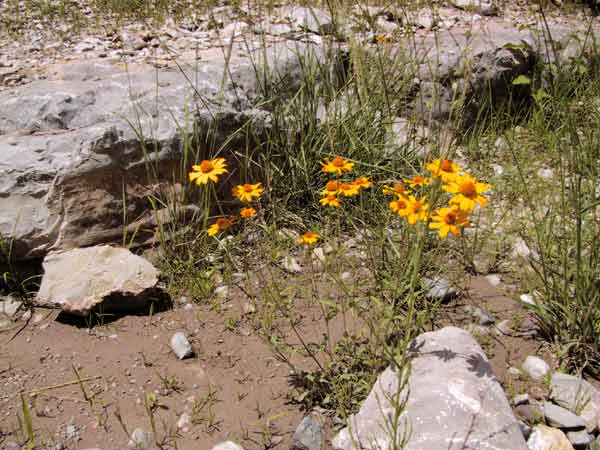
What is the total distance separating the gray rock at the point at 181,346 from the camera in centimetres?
214

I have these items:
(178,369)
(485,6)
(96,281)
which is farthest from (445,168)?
(485,6)

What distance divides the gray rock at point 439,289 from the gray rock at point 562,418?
60 centimetres

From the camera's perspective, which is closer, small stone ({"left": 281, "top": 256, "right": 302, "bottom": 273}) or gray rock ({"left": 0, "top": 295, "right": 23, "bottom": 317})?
gray rock ({"left": 0, "top": 295, "right": 23, "bottom": 317})

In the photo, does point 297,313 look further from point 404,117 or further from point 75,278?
point 404,117

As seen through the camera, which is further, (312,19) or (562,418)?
(312,19)

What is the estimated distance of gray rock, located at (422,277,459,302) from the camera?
225cm

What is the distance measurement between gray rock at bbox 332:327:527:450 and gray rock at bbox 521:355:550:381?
1.21ft

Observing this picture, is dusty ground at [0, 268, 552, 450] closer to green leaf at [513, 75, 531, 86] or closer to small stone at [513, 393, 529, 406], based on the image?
small stone at [513, 393, 529, 406]

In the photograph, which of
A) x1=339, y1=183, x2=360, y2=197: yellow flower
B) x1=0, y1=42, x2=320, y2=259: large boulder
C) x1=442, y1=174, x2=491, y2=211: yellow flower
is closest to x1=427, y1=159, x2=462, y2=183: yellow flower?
x1=442, y1=174, x2=491, y2=211: yellow flower

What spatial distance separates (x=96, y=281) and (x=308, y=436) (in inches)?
44.5

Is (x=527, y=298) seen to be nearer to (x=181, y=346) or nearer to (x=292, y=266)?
(x=292, y=266)

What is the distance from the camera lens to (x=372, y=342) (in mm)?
1878

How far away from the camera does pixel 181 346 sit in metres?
2.16

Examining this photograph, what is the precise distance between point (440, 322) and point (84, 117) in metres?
1.90
